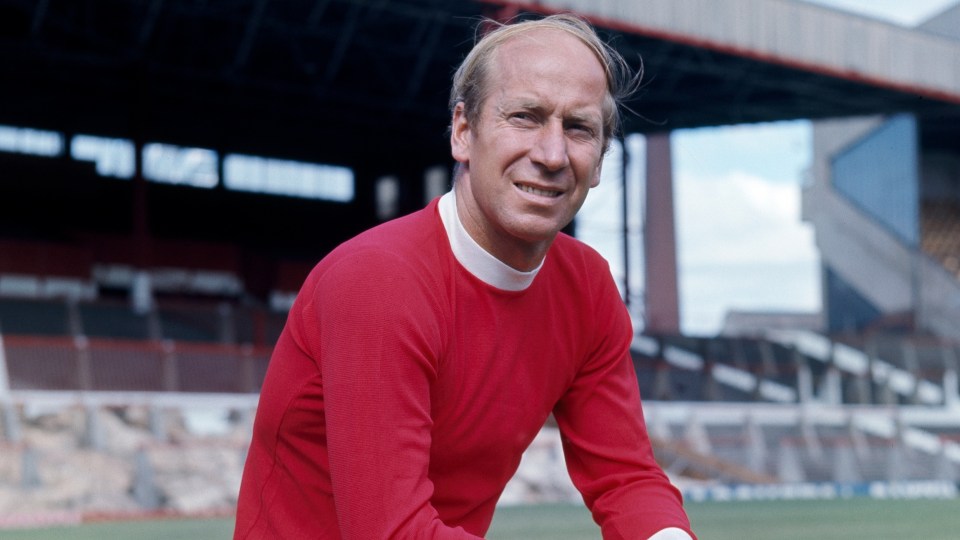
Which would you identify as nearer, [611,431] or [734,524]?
[611,431]

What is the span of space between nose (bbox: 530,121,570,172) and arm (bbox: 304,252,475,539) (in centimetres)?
36

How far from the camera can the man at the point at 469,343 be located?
2.29m

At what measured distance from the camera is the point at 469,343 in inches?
99.5

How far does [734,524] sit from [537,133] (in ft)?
29.7

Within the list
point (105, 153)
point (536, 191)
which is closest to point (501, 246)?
point (536, 191)

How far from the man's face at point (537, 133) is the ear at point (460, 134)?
5cm

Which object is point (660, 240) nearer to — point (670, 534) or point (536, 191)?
point (670, 534)

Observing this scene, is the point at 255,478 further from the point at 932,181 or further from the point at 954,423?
the point at 932,181

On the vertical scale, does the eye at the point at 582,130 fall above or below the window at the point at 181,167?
below

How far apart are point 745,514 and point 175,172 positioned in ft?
98.0

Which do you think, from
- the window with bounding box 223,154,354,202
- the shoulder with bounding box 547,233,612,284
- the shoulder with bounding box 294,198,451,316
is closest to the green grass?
the shoulder with bounding box 547,233,612,284

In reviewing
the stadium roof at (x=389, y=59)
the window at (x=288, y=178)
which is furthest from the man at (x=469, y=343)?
the window at (x=288, y=178)

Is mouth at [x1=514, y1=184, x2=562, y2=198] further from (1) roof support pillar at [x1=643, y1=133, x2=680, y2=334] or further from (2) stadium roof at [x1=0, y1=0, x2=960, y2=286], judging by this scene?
(1) roof support pillar at [x1=643, y1=133, x2=680, y2=334]

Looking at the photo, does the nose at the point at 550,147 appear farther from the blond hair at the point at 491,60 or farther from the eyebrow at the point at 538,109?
the blond hair at the point at 491,60
